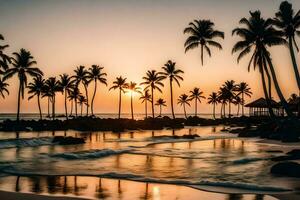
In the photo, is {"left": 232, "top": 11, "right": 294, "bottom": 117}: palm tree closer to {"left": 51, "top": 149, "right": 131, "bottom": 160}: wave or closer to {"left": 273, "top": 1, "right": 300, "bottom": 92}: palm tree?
{"left": 273, "top": 1, "right": 300, "bottom": 92}: palm tree

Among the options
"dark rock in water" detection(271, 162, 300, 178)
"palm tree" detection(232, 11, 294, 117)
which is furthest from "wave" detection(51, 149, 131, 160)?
"palm tree" detection(232, 11, 294, 117)

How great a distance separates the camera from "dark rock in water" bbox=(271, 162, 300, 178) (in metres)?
15.4

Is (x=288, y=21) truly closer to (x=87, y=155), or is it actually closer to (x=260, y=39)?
(x=260, y=39)

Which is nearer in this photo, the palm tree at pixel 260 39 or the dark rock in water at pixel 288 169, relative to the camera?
the dark rock in water at pixel 288 169

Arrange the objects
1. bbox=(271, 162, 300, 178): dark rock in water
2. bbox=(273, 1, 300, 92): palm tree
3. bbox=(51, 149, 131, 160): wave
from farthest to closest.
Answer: bbox=(273, 1, 300, 92): palm tree
bbox=(51, 149, 131, 160): wave
bbox=(271, 162, 300, 178): dark rock in water

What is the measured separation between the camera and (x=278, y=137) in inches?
1500

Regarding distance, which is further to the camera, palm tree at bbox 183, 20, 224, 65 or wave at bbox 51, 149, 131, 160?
palm tree at bbox 183, 20, 224, 65

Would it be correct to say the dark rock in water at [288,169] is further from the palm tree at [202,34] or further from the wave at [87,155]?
the palm tree at [202,34]

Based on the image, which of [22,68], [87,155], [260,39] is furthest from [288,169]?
[22,68]

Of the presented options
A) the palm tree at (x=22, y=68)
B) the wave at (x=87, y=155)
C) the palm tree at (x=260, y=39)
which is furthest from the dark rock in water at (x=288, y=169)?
the palm tree at (x=22, y=68)

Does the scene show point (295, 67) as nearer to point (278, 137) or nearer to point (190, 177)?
point (278, 137)

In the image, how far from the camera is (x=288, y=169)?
622 inches

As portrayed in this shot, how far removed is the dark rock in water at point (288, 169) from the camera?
50.5 ft

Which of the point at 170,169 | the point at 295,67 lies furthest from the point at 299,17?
the point at 170,169
